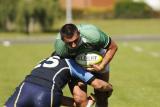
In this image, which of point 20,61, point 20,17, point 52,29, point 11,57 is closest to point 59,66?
point 20,61

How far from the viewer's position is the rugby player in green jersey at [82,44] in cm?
835

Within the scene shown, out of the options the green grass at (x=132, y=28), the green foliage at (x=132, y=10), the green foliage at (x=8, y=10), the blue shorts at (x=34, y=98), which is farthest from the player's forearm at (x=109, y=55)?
the green foliage at (x=132, y=10)

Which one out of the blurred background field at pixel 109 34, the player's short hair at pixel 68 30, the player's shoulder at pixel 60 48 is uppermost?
the player's short hair at pixel 68 30

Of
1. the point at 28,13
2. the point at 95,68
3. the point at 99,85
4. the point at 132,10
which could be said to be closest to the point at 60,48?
the point at 95,68

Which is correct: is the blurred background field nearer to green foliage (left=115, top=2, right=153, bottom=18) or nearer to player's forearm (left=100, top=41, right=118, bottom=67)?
green foliage (left=115, top=2, right=153, bottom=18)

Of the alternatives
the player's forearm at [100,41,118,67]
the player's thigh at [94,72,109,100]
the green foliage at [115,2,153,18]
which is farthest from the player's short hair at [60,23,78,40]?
the green foliage at [115,2,153,18]

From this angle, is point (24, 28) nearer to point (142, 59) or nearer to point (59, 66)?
point (142, 59)

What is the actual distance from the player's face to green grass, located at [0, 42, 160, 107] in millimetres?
3456

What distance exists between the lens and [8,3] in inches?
1916

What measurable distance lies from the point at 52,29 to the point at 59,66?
42687 millimetres

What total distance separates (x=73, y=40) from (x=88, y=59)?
25.5 inches

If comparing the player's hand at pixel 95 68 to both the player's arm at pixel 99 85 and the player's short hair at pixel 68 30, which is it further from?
the player's short hair at pixel 68 30

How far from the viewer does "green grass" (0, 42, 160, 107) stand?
41.2ft

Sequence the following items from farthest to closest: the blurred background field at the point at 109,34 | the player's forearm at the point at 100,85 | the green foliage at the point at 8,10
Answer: the green foliage at the point at 8,10 → the blurred background field at the point at 109,34 → the player's forearm at the point at 100,85
